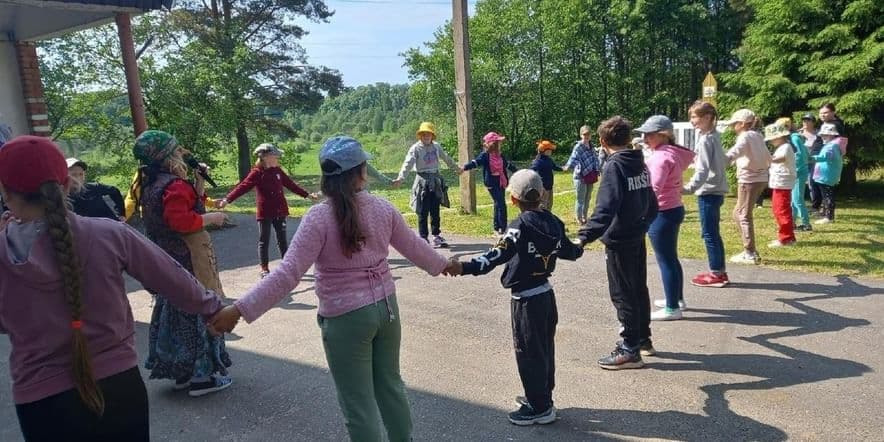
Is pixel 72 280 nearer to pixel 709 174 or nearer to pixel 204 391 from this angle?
pixel 204 391

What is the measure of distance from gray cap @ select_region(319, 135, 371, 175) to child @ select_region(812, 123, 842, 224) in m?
8.93

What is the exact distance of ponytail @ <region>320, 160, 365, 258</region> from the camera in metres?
2.81

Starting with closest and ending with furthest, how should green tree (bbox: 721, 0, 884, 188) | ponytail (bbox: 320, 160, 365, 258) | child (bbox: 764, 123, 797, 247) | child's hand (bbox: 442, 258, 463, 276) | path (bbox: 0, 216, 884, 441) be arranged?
ponytail (bbox: 320, 160, 365, 258)
child's hand (bbox: 442, 258, 463, 276)
path (bbox: 0, 216, 884, 441)
child (bbox: 764, 123, 797, 247)
green tree (bbox: 721, 0, 884, 188)

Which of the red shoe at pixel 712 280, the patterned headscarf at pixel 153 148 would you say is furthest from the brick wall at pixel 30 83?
the red shoe at pixel 712 280

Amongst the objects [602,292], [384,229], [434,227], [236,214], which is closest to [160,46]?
[236,214]

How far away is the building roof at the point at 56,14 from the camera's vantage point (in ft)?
23.6

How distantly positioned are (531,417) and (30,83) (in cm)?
920

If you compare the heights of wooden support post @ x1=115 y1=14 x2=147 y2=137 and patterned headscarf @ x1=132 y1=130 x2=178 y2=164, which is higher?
wooden support post @ x1=115 y1=14 x2=147 y2=137

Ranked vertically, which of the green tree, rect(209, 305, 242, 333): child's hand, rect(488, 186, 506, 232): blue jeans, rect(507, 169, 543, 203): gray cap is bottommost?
rect(488, 186, 506, 232): blue jeans

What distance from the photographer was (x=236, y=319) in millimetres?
2734

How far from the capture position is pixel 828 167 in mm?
9305

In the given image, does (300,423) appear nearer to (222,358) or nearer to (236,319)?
(222,358)

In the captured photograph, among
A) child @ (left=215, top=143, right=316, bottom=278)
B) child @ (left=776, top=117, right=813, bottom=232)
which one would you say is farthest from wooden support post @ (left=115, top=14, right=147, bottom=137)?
child @ (left=776, top=117, right=813, bottom=232)

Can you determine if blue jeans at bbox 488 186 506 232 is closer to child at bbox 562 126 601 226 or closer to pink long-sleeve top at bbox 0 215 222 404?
child at bbox 562 126 601 226
